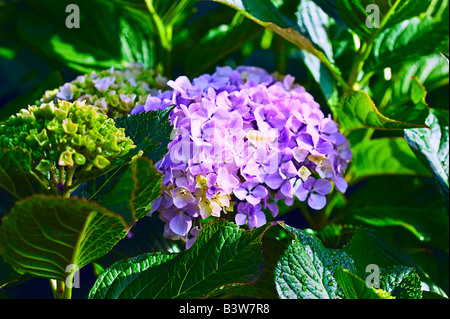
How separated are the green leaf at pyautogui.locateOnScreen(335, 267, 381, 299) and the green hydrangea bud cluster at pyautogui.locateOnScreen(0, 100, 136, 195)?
0.28m

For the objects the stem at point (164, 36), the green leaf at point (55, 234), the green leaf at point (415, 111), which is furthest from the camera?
the stem at point (164, 36)

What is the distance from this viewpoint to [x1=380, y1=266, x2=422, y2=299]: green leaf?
1.96ft

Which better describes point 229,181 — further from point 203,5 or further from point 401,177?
point 203,5

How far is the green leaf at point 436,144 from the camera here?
725 mm

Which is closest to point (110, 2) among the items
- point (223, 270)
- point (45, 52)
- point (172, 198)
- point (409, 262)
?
point (45, 52)

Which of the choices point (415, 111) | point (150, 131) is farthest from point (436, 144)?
point (150, 131)

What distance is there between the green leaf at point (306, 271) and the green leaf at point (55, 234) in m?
0.19

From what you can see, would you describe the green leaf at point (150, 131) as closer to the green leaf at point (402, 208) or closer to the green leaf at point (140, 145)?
the green leaf at point (140, 145)

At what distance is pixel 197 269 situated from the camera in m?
0.59

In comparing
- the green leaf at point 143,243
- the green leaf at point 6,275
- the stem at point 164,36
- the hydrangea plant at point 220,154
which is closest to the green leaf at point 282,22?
the hydrangea plant at point 220,154

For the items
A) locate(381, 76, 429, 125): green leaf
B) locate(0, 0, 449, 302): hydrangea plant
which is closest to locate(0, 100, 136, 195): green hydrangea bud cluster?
locate(0, 0, 449, 302): hydrangea plant

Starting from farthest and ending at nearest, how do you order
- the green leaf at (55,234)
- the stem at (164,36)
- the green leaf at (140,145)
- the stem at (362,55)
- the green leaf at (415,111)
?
the stem at (164,36) < the stem at (362,55) < the green leaf at (415,111) < the green leaf at (140,145) < the green leaf at (55,234)

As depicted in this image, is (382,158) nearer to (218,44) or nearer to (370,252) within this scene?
(370,252)
